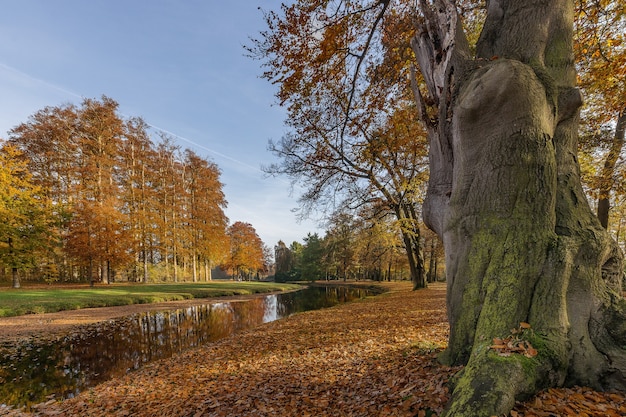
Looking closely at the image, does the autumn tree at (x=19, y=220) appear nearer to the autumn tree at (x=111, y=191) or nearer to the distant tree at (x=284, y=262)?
the autumn tree at (x=111, y=191)

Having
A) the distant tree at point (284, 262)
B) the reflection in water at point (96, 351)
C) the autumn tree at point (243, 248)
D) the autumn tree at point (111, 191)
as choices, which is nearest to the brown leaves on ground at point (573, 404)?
the reflection in water at point (96, 351)

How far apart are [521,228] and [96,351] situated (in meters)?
11.8

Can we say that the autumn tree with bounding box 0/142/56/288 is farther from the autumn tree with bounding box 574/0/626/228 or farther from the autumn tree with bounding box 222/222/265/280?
the autumn tree with bounding box 574/0/626/228

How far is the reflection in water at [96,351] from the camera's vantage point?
654cm

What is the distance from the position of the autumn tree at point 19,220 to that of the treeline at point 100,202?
0.06m

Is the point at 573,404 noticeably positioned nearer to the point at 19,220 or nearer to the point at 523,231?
the point at 523,231

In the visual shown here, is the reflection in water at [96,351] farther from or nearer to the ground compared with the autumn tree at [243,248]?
nearer to the ground

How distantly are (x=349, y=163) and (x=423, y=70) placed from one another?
1022cm

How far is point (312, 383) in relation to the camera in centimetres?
458

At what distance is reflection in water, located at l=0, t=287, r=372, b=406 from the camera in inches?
257

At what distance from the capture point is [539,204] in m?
3.12

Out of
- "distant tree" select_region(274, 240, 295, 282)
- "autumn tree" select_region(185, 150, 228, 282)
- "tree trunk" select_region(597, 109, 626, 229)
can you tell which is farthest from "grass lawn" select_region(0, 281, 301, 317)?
"distant tree" select_region(274, 240, 295, 282)

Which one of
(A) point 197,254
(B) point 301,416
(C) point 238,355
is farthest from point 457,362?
(A) point 197,254

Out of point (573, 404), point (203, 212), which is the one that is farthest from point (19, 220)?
point (573, 404)
